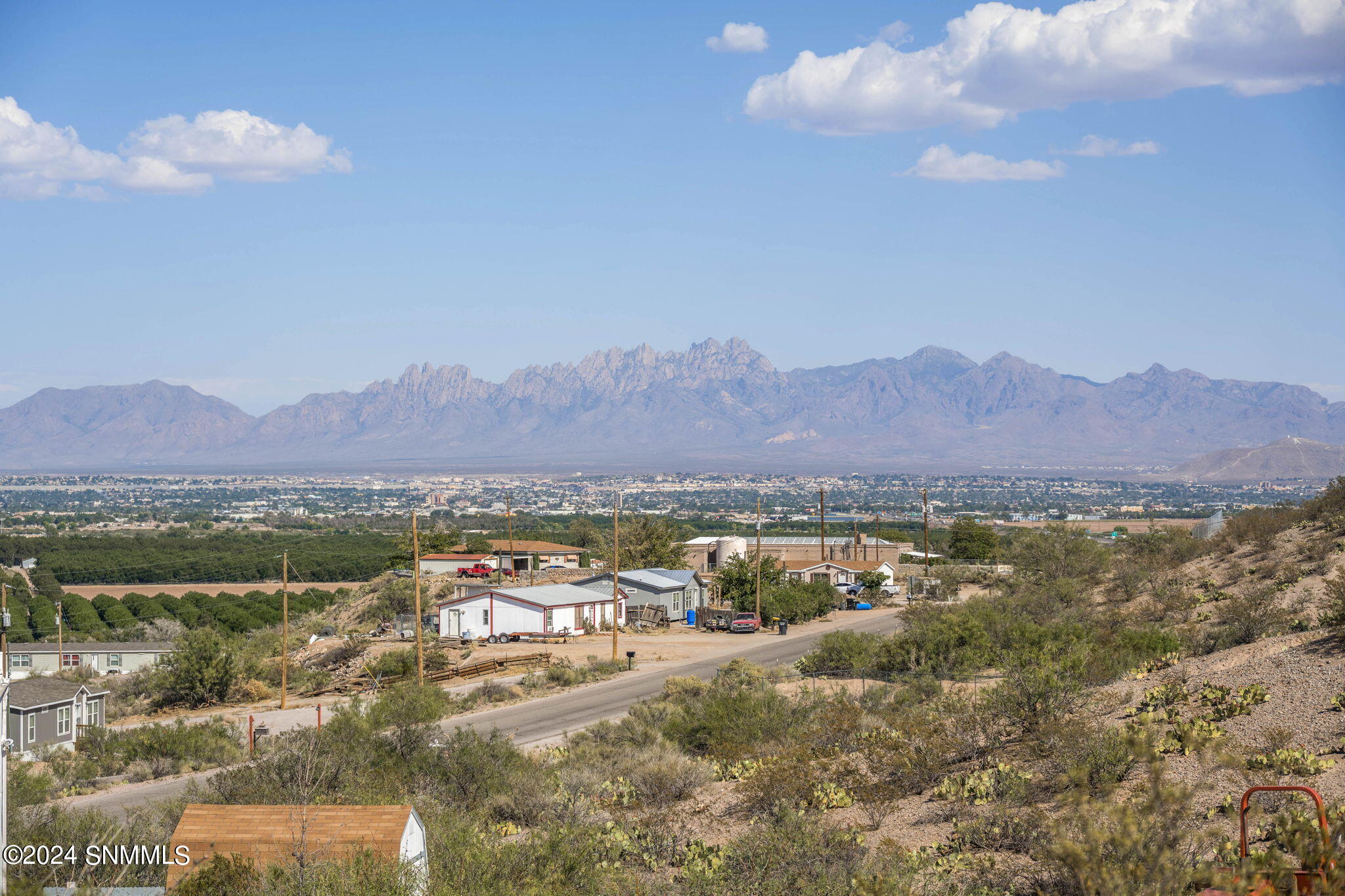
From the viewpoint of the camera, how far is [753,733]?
21.3 m

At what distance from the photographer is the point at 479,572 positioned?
232 ft

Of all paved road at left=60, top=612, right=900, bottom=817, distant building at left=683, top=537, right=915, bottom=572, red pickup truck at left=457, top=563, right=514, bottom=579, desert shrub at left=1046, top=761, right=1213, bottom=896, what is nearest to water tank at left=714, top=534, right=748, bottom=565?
distant building at left=683, top=537, right=915, bottom=572

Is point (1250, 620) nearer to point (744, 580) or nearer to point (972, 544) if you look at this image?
point (744, 580)

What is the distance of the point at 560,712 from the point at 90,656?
109ft

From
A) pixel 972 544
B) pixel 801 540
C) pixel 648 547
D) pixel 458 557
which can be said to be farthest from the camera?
pixel 801 540

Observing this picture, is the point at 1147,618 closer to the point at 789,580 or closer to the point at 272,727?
the point at 272,727

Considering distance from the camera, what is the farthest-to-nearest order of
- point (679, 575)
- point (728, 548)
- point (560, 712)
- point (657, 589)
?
point (728, 548) < point (679, 575) < point (657, 589) < point (560, 712)

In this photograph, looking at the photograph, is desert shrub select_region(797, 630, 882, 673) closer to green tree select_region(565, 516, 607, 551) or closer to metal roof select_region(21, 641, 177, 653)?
metal roof select_region(21, 641, 177, 653)

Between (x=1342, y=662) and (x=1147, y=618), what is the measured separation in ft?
50.0

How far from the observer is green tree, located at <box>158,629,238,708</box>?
4256 cm

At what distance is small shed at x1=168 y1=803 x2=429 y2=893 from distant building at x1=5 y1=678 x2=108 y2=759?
24.7 metres

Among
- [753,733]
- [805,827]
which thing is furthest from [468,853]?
[753,733]

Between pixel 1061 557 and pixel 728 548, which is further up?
pixel 1061 557

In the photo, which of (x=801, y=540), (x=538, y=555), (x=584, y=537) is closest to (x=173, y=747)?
(x=538, y=555)
